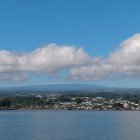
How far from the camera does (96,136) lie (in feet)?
217

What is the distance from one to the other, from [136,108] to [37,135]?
107 meters

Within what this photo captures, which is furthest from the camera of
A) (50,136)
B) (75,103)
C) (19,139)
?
(75,103)

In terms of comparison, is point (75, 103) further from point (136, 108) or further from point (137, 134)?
point (137, 134)

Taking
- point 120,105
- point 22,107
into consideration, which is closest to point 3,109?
point 22,107

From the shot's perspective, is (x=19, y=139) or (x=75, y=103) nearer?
(x=19, y=139)

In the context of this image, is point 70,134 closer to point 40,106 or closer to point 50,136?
point 50,136

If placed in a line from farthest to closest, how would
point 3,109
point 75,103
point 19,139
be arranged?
point 75,103 < point 3,109 < point 19,139

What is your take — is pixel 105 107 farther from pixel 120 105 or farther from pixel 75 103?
pixel 75 103

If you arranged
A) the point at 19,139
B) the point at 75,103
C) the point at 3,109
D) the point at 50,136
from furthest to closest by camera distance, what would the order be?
the point at 75,103, the point at 3,109, the point at 50,136, the point at 19,139

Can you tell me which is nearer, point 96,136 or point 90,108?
point 96,136

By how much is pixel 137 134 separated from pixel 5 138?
1934 centimetres

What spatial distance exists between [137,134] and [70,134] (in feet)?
32.0

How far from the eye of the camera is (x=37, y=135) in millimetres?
66312

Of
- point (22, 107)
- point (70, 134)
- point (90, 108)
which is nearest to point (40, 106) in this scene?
point (22, 107)
